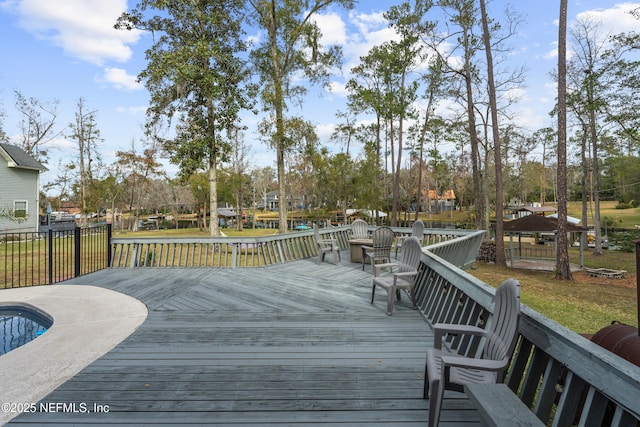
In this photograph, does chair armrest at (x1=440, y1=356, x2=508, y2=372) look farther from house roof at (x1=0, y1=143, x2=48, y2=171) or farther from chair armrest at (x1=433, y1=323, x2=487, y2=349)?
house roof at (x1=0, y1=143, x2=48, y2=171)

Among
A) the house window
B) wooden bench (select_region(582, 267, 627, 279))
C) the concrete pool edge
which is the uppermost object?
the house window

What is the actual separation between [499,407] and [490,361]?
51 cm

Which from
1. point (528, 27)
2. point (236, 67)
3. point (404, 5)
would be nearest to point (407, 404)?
point (236, 67)

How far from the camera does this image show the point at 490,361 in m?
1.80

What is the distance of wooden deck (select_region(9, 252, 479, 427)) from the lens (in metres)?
2.10

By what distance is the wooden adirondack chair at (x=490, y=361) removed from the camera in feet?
5.72

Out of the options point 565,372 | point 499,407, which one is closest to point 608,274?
point 565,372

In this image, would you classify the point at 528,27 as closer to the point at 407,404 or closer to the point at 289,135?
the point at 289,135

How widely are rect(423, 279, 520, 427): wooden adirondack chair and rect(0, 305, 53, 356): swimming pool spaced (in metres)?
4.65

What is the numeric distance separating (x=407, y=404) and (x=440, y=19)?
18.8 m

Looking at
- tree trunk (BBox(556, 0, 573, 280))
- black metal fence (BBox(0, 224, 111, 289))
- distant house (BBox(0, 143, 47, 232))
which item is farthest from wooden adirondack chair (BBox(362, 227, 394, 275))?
distant house (BBox(0, 143, 47, 232))

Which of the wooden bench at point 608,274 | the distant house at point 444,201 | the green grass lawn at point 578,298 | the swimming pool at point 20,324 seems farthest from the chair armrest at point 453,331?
the distant house at point 444,201

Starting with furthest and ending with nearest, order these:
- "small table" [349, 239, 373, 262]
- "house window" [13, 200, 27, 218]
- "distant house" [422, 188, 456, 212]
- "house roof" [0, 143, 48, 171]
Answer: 1. "distant house" [422, 188, 456, 212]
2. "house roof" [0, 143, 48, 171]
3. "house window" [13, 200, 27, 218]
4. "small table" [349, 239, 373, 262]

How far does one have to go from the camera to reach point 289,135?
15.0m
